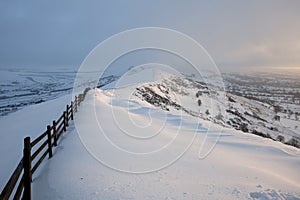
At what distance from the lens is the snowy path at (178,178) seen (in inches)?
171

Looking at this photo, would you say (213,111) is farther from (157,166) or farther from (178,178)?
(178,178)

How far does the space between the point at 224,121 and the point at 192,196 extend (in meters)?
17.9

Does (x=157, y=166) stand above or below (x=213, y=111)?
above

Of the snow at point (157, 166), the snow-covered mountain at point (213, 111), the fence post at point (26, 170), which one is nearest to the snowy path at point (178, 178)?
the snow at point (157, 166)

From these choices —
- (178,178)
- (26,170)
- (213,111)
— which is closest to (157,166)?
(178,178)

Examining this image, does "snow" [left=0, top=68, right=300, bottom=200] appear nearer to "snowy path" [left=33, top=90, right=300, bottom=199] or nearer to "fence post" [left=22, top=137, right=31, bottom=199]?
"snowy path" [left=33, top=90, right=300, bottom=199]

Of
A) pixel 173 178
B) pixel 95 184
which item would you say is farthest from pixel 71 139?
pixel 173 178

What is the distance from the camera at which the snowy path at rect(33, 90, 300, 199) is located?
14.3 ft

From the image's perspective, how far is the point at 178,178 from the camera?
5.14 meters

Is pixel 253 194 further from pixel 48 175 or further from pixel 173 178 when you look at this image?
pixel 48 175

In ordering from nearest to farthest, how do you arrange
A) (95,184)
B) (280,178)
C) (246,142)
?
(95,184), (280,178), (246,142)

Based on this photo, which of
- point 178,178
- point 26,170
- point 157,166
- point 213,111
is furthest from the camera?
point 213,111

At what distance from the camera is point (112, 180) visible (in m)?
4.83

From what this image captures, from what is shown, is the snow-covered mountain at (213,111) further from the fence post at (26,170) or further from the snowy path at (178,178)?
the fence post at (26,170)
